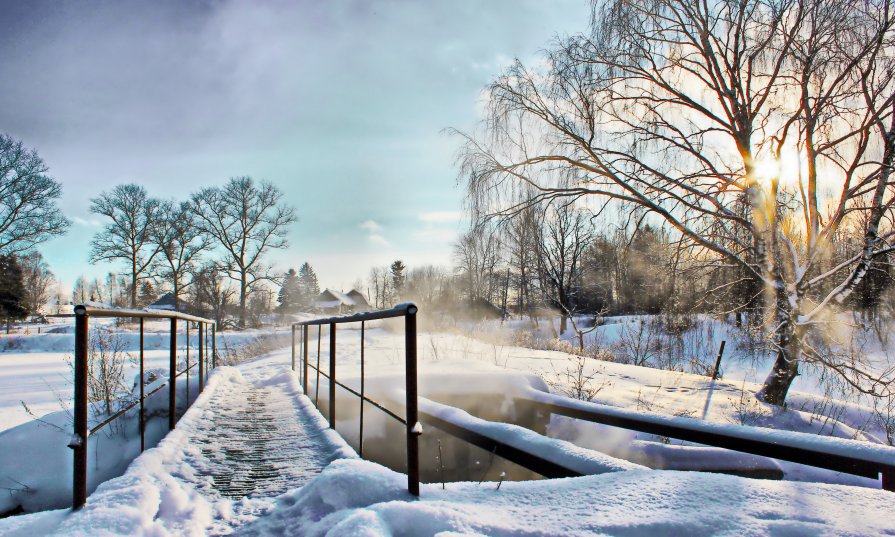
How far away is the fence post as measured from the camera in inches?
73.2

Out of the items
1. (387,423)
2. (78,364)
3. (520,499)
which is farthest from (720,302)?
(78,364)

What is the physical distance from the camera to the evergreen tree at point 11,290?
23.7 meters

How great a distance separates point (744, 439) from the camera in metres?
2.96

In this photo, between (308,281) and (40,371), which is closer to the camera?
(40,371)

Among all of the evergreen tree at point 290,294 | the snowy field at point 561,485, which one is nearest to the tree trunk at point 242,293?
the snowy field at point 561,485

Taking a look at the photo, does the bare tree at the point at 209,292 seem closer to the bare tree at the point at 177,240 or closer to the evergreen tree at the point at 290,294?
the bare tree at the point at 177,240

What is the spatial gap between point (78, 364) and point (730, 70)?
8379 mm

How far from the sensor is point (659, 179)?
720 centimetres

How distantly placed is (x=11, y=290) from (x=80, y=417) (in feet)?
101

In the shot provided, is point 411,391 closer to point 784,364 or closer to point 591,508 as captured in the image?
point 591,508

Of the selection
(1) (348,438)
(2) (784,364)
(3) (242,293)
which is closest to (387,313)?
(1) (348,438)

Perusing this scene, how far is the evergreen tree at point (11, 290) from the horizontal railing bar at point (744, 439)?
30.5 metres

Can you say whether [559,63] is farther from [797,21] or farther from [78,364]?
[78,364]

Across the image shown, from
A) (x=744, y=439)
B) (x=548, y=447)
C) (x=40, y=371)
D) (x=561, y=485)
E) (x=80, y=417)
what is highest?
(x=80, y=417)
